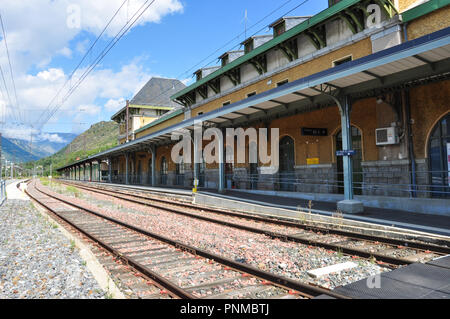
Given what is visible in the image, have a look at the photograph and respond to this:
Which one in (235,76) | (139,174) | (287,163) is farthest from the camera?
(139,174)

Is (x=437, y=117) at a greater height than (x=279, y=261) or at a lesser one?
greater

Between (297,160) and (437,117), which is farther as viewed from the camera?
(297,160)

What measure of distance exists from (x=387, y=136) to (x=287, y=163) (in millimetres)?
6542

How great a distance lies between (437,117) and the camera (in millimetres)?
11086

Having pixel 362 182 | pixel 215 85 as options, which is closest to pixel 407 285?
pixel 362 182

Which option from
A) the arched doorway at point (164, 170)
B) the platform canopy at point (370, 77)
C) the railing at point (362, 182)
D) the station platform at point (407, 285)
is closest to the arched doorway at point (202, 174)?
the railing at point (362, 182)

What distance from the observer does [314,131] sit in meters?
14.8

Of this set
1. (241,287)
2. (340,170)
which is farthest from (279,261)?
(340,170)

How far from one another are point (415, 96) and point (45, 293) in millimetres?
12970

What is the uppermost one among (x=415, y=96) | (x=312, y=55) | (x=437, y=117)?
(x=312, y=55)

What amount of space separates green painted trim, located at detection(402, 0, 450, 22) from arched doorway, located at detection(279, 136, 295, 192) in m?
7.97

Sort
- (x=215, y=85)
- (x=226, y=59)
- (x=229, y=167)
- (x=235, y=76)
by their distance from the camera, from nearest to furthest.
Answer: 1. (x=235, y=76)
2. (x=229, y=167)
3. (x=226, y=59)
4. (x=215, y=85)

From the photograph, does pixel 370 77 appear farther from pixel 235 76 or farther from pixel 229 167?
pixel 229 167
